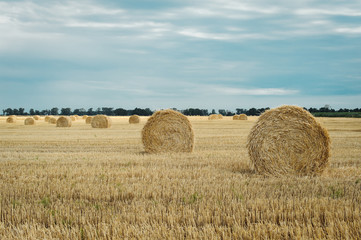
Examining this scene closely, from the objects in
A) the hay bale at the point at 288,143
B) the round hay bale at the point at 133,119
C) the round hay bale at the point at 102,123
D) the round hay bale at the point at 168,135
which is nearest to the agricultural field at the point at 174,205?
the hay bale at the point at 288,143

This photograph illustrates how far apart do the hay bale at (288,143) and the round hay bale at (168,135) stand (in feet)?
15.7

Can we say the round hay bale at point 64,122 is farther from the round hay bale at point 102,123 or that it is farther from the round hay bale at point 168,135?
the round hay bale at point 168,135

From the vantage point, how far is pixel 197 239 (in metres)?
4.17

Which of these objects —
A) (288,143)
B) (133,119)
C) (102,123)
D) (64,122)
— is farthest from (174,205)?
(133,119)

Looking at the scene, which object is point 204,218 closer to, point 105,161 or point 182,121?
point 105,161

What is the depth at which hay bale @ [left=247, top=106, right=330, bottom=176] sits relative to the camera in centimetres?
902

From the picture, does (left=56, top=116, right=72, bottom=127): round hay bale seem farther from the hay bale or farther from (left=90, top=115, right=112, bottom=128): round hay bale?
the hay bale

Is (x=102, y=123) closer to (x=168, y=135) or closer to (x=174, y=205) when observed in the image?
(x=168, y=135)

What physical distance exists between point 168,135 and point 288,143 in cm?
586

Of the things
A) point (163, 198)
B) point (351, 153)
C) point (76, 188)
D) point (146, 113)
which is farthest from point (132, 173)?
point (146, 113)

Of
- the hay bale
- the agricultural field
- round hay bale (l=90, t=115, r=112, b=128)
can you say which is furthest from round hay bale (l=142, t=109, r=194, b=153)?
round hay bale (l=90, t=115, r=112, b=128)

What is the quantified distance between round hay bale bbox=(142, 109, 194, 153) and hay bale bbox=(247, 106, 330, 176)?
4.78 m

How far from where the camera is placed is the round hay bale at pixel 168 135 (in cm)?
1407

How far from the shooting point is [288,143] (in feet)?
30.7
